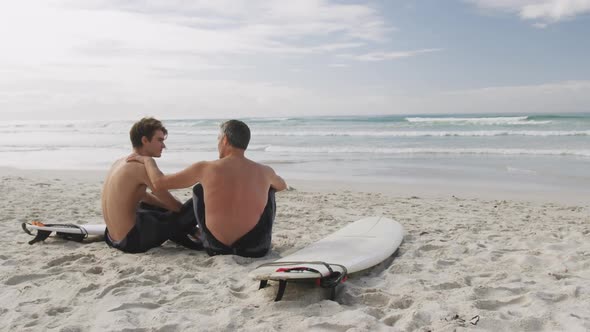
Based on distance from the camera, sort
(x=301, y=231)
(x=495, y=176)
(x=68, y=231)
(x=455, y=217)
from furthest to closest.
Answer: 1. (x=495, y=176)
2. (x=455, y=217)
3. (x=301, y=231)
4. (x=68, y=231)

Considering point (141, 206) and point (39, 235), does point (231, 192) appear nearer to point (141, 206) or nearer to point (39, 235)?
point (141, 206)

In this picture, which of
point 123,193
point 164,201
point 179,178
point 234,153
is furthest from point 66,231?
point 234,153

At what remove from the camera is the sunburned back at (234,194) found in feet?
12.3

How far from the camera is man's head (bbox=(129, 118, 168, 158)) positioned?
13.0ft

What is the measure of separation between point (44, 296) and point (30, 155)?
14.4 m

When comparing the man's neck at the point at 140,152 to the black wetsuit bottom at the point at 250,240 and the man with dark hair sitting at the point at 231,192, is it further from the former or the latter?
the black wetsuit bottom at the point at 250,240

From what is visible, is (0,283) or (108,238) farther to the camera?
(108,238)

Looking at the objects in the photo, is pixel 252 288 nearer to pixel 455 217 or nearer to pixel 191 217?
pixel 191 217

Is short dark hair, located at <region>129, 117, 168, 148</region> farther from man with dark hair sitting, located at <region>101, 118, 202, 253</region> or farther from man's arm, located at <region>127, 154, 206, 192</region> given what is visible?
man's arm, located at <region>127, 154, 206, 192</region>

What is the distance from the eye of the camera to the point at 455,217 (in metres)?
6.00

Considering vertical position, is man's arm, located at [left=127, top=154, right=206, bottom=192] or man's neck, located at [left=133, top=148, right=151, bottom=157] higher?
man's neck, located at [left=133, top=148, right=151, bottom=157]

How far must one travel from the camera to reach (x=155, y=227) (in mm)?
4148

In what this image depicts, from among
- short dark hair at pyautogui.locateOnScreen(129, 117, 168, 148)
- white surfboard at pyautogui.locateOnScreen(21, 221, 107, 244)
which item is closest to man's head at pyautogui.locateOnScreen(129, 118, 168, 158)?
short dark hair at pyautogui.locateOnScreen(129, 117, 168, 148)

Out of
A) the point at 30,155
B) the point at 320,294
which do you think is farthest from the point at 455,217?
the point at 30,155
